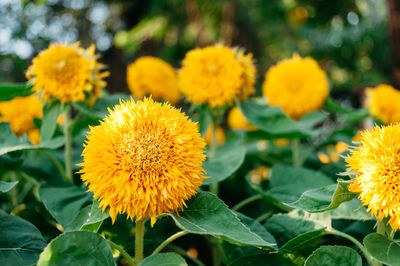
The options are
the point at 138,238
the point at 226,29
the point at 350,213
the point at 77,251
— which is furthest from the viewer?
the point at 226,29

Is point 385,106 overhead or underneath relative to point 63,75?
underneath

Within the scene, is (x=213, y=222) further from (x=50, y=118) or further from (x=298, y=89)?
(x=298, y=89)

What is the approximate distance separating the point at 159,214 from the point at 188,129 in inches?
6.0

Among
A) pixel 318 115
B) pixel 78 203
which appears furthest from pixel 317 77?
pixel 78 203

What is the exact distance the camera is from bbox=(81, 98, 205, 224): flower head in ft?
2.06

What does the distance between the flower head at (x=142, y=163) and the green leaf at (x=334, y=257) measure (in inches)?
9.1

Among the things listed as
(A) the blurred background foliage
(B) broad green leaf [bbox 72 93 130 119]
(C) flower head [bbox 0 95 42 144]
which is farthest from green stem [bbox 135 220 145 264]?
(A) the blurred background foliage

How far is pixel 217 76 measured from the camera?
1192mm

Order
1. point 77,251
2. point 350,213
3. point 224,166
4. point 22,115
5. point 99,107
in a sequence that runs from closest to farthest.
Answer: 1. point 77,251
2. point 350,213
3. point 224,166
4. point 99,107
5. point 22,115

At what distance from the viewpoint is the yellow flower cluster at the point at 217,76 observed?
1.17 metres

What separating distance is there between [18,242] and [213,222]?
1.32ft

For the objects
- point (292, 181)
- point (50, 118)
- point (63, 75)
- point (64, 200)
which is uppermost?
point (63, 75)

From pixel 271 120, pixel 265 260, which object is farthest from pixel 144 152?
pixel 271 120

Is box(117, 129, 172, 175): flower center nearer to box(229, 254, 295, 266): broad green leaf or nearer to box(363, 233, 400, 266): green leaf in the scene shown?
box(229, 254, 295, 266): broad green leaf
